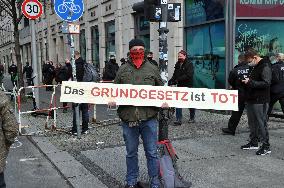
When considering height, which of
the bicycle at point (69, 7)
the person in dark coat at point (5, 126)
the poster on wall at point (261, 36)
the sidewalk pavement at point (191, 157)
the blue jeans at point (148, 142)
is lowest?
the sidewalk pavement at point (191, 157)

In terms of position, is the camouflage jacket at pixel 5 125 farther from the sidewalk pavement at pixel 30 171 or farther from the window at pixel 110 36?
the window at pixel 110 36

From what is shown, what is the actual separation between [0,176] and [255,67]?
4.30 metres

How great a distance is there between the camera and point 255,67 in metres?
6.22

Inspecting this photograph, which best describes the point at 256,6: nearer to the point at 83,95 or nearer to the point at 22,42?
the point at 83,95

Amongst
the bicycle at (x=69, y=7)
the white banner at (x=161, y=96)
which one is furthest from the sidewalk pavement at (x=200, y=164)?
the bicycle at (x=69, y=7)

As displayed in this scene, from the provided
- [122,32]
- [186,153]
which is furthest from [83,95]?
[122,32]

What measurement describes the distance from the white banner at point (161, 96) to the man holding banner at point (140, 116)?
0.08m

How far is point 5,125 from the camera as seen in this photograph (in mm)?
3539

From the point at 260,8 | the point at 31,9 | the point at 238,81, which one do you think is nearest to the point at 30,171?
the point at 238,81

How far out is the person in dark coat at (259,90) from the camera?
238 inches

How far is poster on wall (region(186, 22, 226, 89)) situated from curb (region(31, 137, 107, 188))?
6.03 metres

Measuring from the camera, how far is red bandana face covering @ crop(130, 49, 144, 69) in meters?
4.51

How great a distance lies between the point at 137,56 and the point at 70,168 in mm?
2387

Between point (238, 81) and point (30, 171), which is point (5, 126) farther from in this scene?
point (238, 81)
